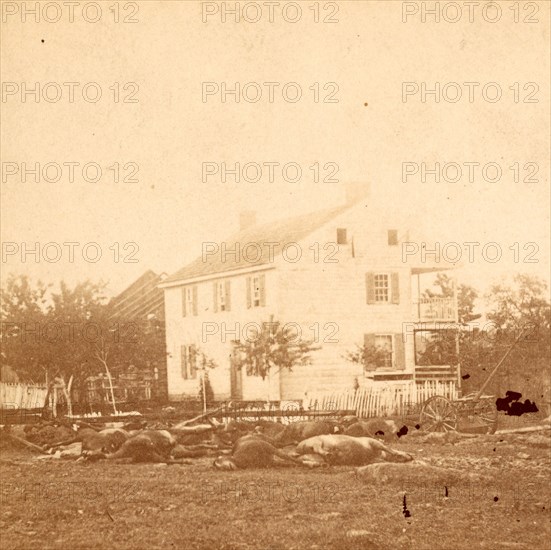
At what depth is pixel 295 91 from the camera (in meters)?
5.11

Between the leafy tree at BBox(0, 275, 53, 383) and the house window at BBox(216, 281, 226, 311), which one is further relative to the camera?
the house window at BBox(216, 281, 226, 311)

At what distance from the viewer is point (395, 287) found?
14.9 ft

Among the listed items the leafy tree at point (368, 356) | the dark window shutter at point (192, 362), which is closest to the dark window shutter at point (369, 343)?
the leafy tree at point (368, 356)

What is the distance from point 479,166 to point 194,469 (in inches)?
103

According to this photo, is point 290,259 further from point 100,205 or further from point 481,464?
point 481,464

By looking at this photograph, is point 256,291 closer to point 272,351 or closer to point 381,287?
point 272,351

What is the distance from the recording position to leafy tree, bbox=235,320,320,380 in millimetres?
4363

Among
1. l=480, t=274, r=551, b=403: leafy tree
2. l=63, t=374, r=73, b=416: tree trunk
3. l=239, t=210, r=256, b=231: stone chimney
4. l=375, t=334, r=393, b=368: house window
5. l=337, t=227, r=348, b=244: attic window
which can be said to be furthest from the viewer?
l=480, t=274, r=551, b=403: leafy tree

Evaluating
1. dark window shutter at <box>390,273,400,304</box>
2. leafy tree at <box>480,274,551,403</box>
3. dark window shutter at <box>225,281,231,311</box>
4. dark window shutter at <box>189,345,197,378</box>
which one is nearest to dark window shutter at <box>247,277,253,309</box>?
dark window shutter at <box>225,281,231,311</box>

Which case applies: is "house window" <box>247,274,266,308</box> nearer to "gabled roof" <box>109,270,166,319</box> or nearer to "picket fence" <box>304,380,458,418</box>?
"gabled roof" <box>109,270,166,319</box>

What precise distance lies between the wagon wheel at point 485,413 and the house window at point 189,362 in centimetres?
167

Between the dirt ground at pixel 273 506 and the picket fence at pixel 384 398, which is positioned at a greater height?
the picket fence at pixel 384 398

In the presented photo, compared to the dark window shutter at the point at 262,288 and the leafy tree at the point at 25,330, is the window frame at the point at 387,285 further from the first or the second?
the leafy tree at the point at 25,330

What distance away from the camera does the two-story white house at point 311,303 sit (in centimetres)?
436
